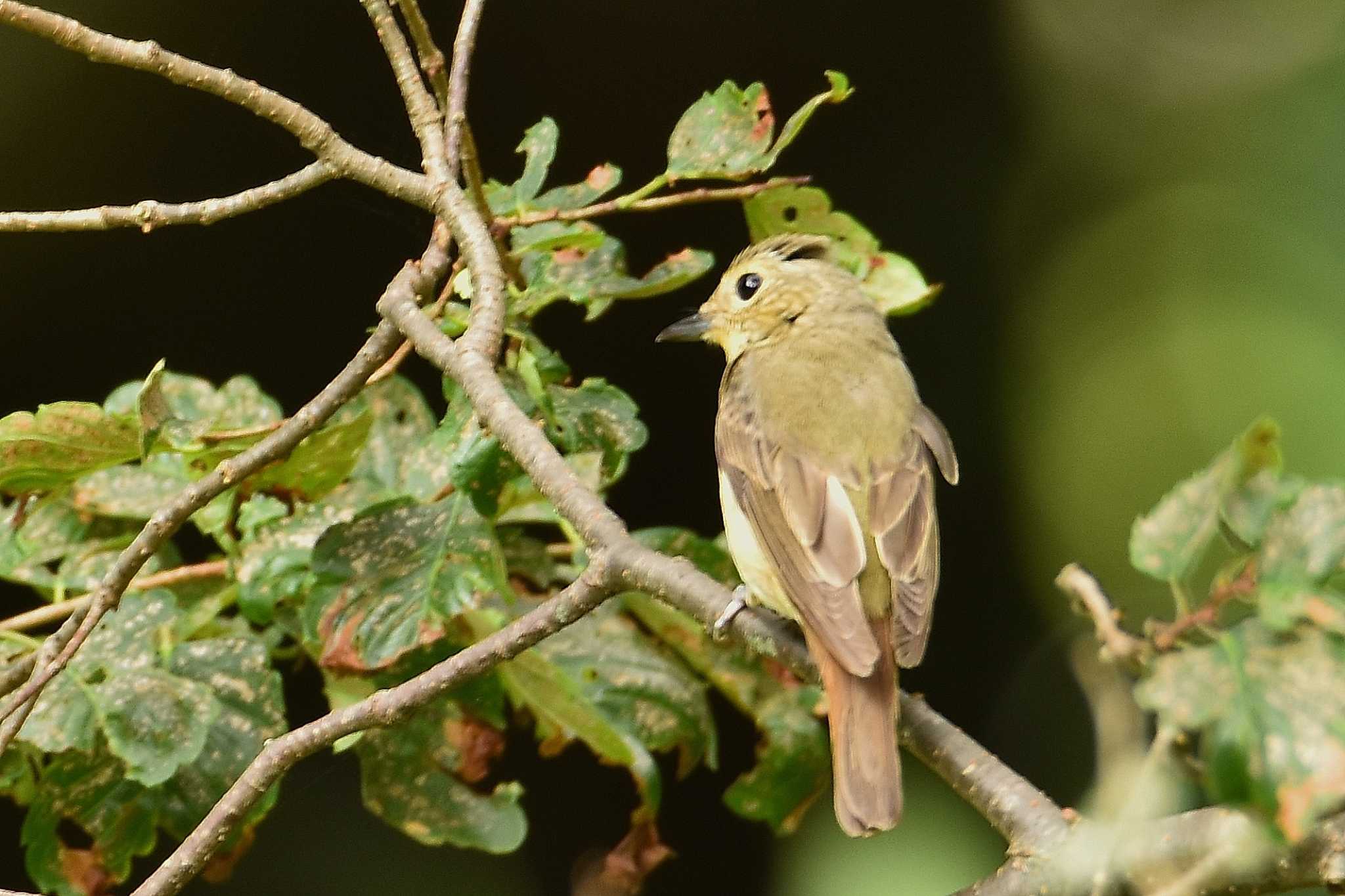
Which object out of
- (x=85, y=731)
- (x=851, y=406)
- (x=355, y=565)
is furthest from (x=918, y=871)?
(x=85, y=731)

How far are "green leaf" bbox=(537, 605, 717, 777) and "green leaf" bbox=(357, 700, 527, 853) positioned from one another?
0.11 metres

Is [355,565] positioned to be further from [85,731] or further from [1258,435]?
[1258,435]

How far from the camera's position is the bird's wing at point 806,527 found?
4.02 ft

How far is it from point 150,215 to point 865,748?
0.74 meters

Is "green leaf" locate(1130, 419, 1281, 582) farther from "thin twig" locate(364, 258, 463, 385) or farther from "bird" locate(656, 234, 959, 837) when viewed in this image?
"thin twig" locate(364, 258, 463, 385)

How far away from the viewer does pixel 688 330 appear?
70.0 inches

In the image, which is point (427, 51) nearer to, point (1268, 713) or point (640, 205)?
point (640, 205)

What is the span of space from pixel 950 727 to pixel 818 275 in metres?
0.81

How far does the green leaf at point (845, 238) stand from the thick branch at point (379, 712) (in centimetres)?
51

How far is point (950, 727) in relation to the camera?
3.37ft

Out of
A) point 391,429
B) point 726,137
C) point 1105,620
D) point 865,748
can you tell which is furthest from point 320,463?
point 1105,620

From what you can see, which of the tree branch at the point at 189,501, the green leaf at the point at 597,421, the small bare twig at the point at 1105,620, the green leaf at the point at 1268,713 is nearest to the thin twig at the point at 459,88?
the tree branch at the point at 189,501

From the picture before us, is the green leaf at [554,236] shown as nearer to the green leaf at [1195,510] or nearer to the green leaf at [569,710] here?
the green leaf at [569,710]

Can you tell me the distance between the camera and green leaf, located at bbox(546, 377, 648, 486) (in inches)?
54.4
